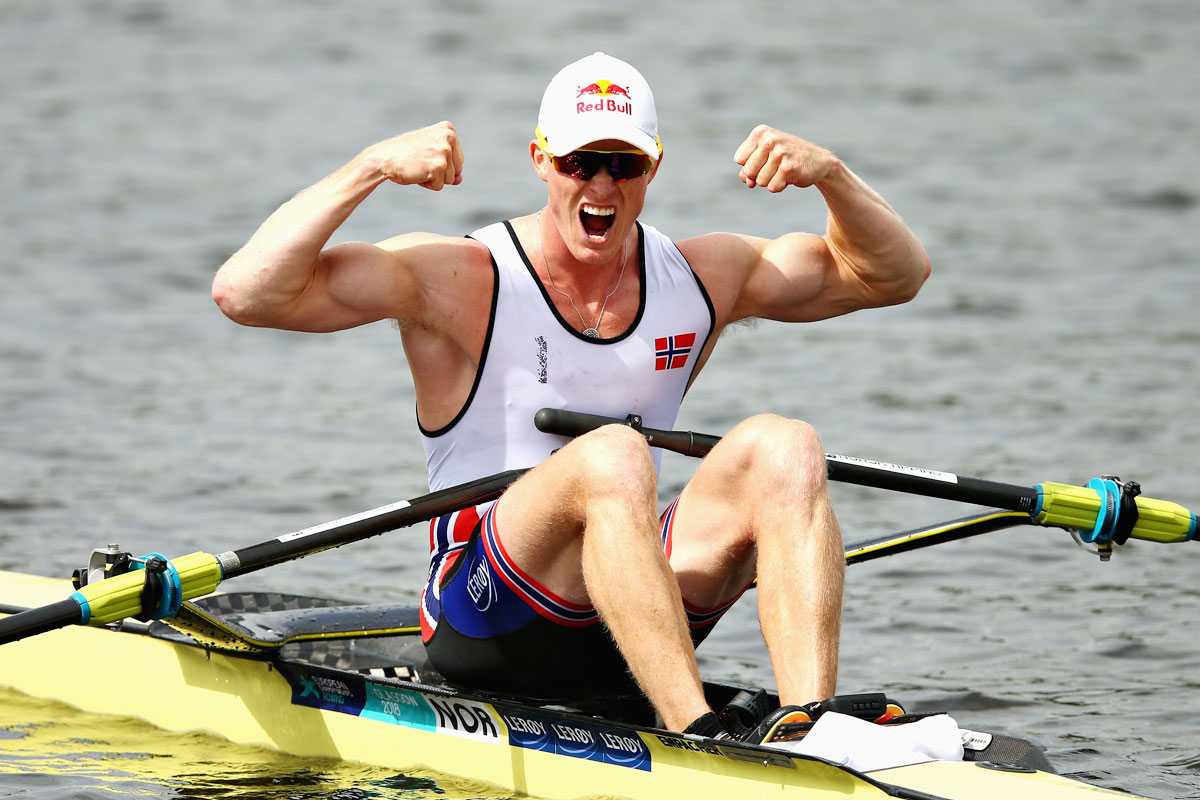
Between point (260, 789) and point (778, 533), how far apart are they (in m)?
1.80

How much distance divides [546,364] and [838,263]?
42.0 inches

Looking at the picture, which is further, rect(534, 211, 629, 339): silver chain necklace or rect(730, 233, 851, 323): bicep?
rect(730, 233, 851, 323): bicep

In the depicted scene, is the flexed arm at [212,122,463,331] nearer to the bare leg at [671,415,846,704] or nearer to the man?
the man

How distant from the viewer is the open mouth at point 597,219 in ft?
16.1

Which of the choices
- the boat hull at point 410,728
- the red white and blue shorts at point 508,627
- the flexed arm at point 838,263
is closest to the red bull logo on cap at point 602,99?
the flexed arm at point 838,263

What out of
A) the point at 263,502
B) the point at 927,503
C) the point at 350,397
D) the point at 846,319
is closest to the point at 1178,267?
the point at 846,319

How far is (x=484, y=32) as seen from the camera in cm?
2175

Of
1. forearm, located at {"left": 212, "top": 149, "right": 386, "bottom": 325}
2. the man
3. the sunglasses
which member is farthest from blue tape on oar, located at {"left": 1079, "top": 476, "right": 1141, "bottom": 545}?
forearm, located at {"left": 212, "top": 149, "right": 386, "bottom": 325}

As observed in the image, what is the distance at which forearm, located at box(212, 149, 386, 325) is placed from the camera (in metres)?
4.71

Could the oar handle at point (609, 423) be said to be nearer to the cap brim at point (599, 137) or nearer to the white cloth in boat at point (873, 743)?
the cap brim at point (599, 137)

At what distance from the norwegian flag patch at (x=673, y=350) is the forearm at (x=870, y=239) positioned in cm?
58

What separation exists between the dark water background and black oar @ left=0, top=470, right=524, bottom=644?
0.71 m

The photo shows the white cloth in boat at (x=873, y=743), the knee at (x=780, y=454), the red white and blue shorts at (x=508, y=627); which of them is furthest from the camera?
the red white and blue shorts at (x=508, y=627)

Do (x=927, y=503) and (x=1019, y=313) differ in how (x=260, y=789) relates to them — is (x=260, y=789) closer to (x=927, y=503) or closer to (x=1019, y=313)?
(x=927, y=503)
